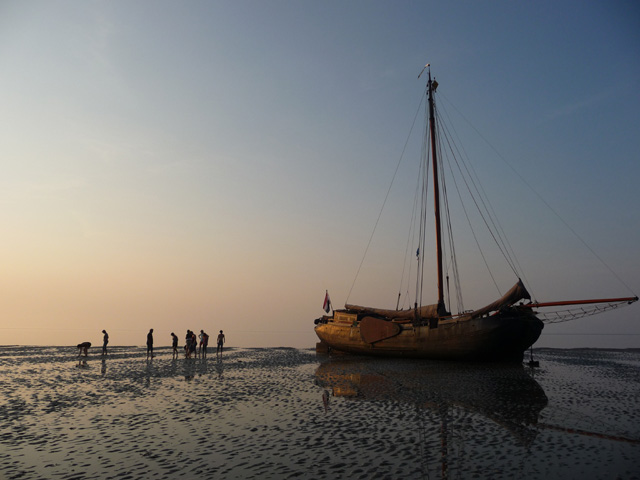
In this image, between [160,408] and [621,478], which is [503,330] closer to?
[621,478]

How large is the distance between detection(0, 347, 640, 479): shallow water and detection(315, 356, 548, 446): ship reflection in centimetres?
10

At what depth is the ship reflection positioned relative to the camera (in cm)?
1302

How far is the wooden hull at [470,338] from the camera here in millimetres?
27906

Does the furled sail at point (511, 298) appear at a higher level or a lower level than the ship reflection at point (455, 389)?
higher

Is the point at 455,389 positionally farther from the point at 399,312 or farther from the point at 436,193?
the point at 436,193

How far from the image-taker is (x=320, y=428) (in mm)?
11594

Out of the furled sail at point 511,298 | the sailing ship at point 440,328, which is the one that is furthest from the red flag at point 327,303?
the furled sail at point 511,298

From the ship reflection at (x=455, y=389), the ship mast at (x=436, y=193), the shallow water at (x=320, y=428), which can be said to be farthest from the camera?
the ship mast at (x=436, y=193)

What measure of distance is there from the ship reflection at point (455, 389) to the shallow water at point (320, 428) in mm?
98

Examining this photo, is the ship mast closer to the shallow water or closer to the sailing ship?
the sailing ship

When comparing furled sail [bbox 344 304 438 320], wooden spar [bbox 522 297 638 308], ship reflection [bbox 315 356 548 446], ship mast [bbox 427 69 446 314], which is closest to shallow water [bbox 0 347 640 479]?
ship reflection [bbox 315 356 548 446]

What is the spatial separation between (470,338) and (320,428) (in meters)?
20.5

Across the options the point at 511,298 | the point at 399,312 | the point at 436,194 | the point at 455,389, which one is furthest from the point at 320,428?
the point at 436,194

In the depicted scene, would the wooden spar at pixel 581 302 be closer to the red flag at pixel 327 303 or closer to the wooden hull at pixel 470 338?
the wooden hull at pixel 470 338
